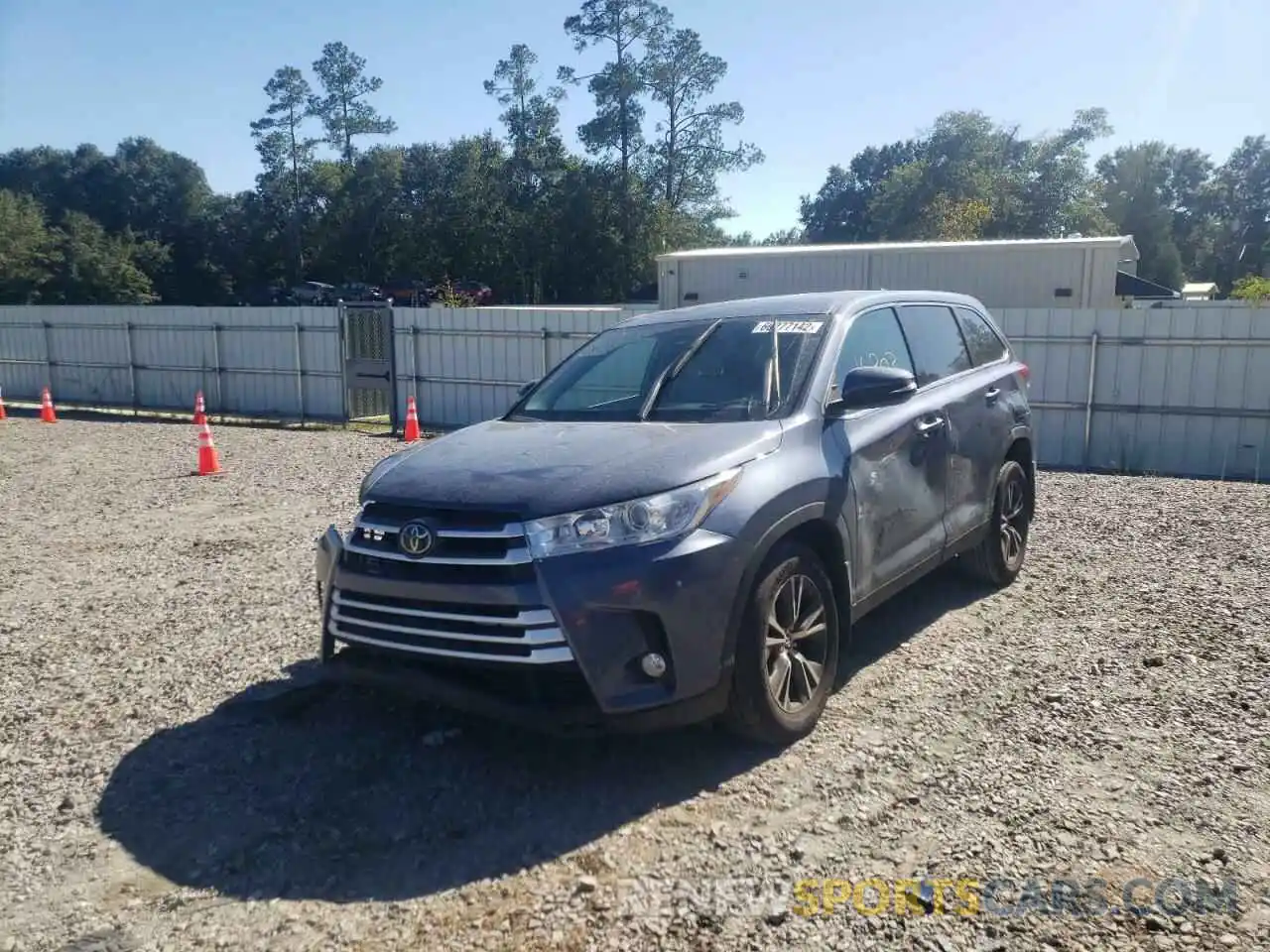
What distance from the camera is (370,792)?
3.89m

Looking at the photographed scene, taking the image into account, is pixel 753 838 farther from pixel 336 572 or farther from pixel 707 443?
pixel 336 572

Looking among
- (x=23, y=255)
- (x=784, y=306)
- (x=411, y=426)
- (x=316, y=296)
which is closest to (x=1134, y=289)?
(x=411, y=426)

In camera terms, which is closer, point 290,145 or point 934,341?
point 934,341

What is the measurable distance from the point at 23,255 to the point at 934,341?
181 feet

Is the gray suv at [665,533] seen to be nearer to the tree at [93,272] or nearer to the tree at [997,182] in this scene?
the tree at [997,182]

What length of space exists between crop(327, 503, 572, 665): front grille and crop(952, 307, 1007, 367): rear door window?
3737 mm

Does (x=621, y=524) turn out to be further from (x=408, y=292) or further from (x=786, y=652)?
(x=408, y=292)

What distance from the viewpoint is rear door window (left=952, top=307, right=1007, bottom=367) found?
6.27 meters

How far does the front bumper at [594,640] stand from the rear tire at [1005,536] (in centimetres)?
301

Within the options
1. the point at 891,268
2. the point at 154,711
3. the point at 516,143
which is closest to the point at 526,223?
the point at 516,143

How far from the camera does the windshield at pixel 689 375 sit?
15.0 feet

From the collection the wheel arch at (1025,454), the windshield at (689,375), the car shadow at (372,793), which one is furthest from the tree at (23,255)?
the wheel arch at (1025,454)

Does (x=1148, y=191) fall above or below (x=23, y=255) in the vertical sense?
above

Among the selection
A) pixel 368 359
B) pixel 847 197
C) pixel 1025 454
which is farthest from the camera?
pixel 847 197
